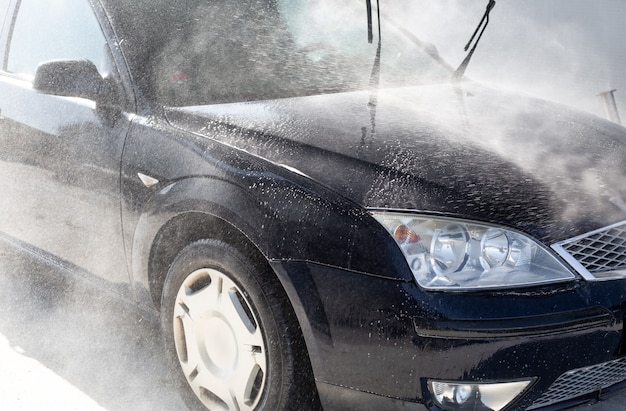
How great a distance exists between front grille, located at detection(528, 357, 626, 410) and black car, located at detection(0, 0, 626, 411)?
0.01 metres

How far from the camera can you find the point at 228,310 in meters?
2.50

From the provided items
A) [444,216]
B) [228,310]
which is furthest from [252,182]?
[444,216]

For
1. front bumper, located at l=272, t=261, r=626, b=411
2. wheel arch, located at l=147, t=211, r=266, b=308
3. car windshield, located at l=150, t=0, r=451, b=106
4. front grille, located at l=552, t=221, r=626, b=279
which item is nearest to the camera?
front bumper, located at l=272, t=261, r=626, b=411

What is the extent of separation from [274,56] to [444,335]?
1551 mm

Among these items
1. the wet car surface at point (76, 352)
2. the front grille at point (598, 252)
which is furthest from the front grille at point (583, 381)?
the wet car surface at point (76, 352)

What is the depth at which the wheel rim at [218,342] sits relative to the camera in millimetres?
2453

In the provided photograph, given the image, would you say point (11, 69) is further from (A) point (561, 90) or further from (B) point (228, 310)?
(A) point (561, 90)

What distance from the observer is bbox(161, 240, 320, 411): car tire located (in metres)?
2.32

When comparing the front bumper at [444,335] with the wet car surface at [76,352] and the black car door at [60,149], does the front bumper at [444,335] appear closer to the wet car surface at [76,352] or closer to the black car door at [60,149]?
the wet car surface at [76,352]

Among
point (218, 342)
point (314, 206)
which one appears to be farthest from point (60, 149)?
point (314, 206)

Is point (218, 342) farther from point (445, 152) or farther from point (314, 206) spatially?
point (445, 152)

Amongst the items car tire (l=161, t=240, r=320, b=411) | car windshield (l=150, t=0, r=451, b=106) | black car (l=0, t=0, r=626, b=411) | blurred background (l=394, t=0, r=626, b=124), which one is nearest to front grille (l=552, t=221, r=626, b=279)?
black car (l=0, t=0, r=626, b=411)

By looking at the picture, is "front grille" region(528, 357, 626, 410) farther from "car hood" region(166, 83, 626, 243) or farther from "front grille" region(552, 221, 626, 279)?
"car hood" region(166, 83, 626, 243)

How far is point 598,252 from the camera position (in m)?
2.23
